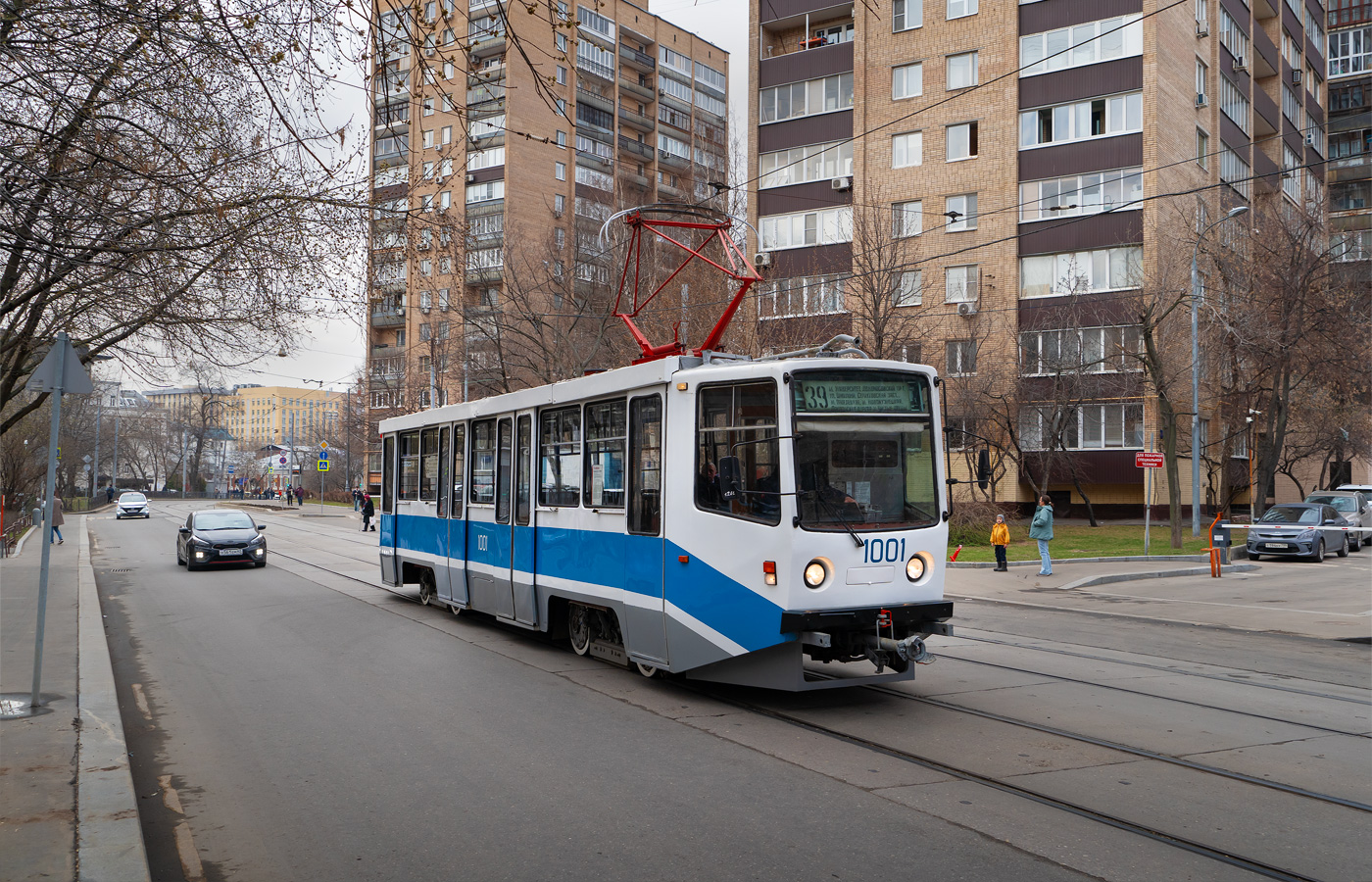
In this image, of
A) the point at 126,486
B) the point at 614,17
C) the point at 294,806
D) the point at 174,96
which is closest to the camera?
the point at 294,806

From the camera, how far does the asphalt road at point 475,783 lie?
5176mm

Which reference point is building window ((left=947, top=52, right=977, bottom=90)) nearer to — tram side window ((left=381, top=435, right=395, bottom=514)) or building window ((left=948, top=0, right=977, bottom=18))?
building window ((left=948, top=0, right=977, bottom=18))

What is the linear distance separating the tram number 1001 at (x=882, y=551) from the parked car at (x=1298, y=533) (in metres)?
21.2

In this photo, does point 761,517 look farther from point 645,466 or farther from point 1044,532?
point 1044,532

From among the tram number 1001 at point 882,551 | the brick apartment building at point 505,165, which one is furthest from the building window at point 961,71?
the tram number 1001 at point 882,551

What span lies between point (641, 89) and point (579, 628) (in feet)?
206

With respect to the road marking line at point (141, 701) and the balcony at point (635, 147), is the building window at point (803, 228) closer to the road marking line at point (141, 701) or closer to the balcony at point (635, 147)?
the balcony at point (635, 147)

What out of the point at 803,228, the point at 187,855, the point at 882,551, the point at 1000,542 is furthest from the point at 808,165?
the point at 187,855

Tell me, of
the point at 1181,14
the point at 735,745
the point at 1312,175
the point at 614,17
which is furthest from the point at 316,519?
the point at 1312,175

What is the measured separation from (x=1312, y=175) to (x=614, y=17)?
3990 cm

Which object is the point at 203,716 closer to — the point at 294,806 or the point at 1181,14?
the point at 294,806

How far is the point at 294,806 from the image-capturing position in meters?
6.16

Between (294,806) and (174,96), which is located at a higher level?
(174,96)

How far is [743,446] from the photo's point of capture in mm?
8516
